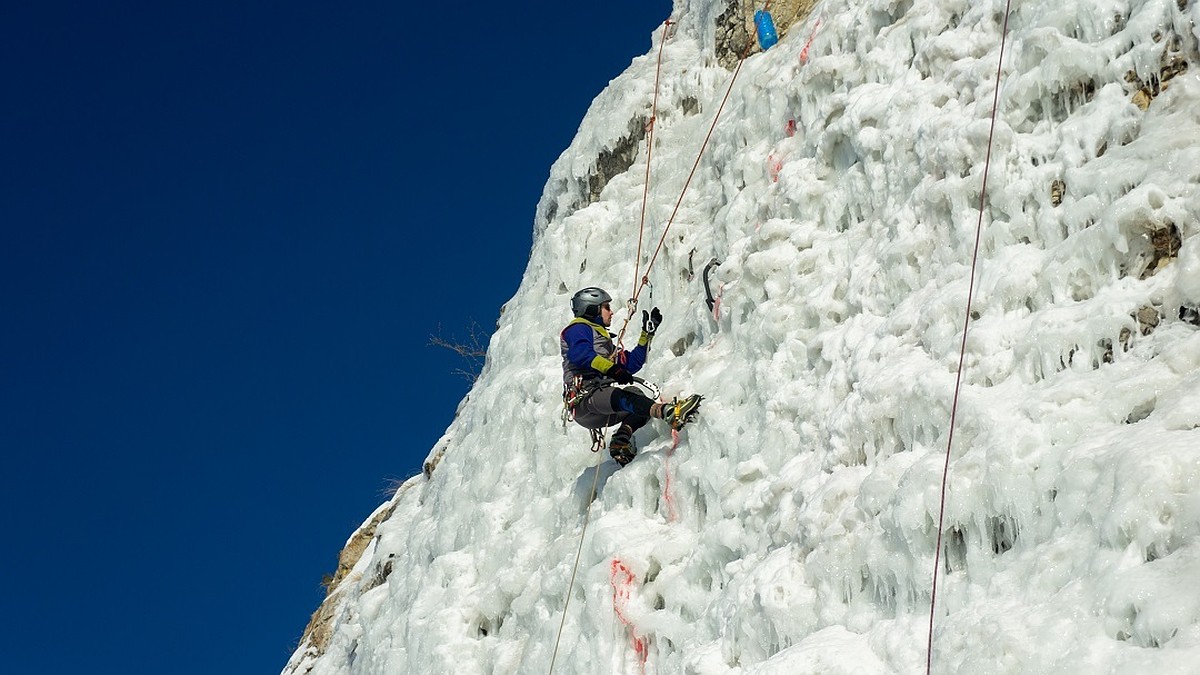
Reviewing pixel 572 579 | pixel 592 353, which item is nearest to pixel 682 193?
pixel 592 353

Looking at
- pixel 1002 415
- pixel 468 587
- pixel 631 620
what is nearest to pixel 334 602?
pixel 468 587

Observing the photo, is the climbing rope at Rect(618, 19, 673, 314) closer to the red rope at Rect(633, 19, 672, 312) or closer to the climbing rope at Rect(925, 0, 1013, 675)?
the red rope at Rect(633, 19, 672, 312)

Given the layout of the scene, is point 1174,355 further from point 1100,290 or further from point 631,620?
point 631,620

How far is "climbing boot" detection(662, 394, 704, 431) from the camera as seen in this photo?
8773mm

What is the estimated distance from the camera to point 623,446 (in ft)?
30.8

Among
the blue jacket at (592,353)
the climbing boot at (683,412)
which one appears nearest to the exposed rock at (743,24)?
the blue jacket at (592,353)

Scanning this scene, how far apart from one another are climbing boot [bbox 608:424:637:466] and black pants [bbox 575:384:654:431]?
0.13 metres

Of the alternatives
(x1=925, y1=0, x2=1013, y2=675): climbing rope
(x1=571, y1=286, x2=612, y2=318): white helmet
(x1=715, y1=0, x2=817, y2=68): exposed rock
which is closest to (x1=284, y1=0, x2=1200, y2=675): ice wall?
(x1=925, y1=0, x2=1013, y2=675): climbing rope

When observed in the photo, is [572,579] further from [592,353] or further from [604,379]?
[592,353]

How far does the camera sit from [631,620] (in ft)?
26.2

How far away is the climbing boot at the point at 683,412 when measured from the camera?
8.77 m

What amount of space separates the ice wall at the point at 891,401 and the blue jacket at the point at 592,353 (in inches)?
19.3

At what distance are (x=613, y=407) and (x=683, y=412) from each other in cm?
63

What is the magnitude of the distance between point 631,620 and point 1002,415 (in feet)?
10.3
